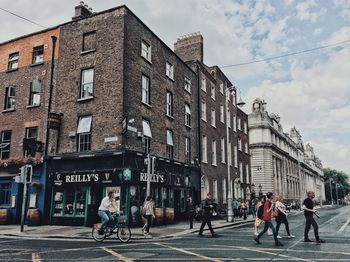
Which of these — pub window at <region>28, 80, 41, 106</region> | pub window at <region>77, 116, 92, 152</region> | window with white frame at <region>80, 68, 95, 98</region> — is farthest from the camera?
pub window at <region>28, 80, 41, 106</region>

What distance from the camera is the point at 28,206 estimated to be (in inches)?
805

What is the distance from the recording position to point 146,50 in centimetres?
2270

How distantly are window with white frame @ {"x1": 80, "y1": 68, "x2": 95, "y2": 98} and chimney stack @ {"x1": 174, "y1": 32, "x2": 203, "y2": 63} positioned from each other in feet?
43.4

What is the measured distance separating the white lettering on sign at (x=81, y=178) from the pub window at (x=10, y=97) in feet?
25.4

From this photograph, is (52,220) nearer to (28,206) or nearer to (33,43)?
(28,206)

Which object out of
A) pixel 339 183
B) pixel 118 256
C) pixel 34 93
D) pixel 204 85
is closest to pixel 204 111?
pixel 204 85

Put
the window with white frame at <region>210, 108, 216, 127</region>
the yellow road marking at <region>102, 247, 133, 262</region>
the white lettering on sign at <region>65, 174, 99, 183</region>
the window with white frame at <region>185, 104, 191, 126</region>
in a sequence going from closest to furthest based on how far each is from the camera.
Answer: the yellow road marking at <region>102, 247, 133, 262</region> < the white lettering on sign at <region>65, 174, 99, 183</region> < the window with white frame at <region>185, 104, 191, 126</region> < the window with white frame at <region>210, 108, 216, 127</region>

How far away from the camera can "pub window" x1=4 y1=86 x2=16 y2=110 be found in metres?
23.4

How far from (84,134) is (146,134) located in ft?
12.0

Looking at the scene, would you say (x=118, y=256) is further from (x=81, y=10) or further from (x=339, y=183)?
(x=339, y=183)

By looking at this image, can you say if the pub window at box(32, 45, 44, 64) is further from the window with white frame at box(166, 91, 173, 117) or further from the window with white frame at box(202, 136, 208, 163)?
the window with white frame at box(202, 136, 208, 163)

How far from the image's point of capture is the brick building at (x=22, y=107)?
2105 cm

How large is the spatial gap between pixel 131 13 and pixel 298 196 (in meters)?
69.9

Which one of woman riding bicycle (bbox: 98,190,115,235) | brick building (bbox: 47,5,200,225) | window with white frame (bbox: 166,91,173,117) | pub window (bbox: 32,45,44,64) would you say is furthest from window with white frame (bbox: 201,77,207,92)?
woman riding bicycle (bbox: 98,190,115,235)
